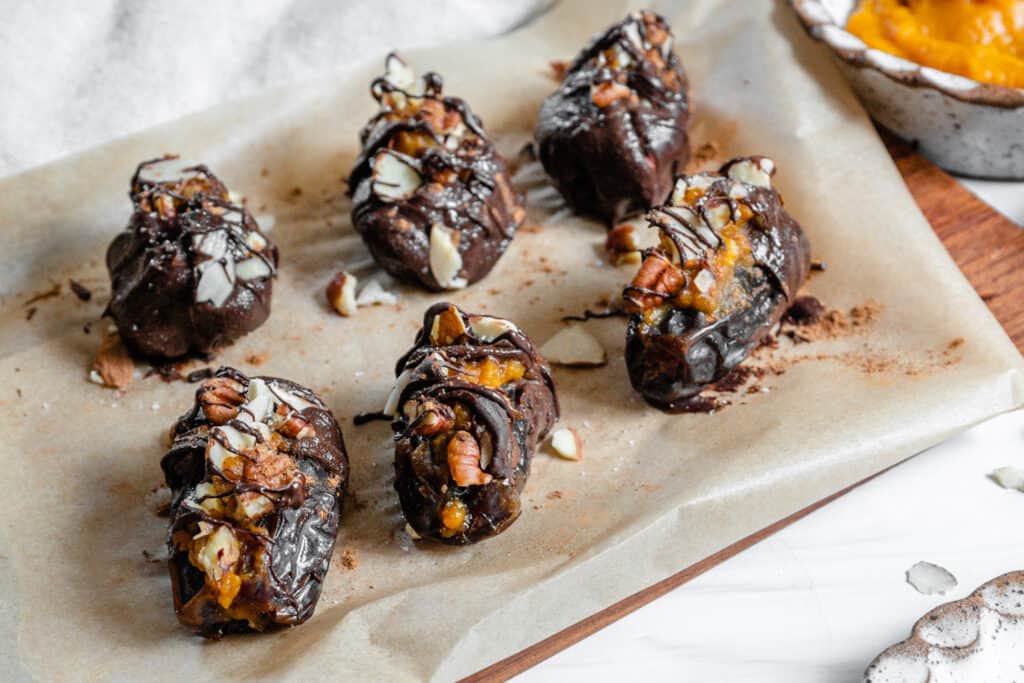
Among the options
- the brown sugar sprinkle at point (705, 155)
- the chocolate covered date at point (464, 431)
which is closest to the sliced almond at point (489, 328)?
the chocolate covered date at point (464, 431)

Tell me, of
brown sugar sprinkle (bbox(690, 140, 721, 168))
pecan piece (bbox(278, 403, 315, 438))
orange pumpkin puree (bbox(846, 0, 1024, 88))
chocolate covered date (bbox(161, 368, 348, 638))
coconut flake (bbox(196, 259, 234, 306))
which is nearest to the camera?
chocolate covered date (bbox(161, 368, 348, 638))

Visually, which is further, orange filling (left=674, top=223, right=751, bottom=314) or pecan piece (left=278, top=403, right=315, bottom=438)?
orange filling (left=674, top=223, right=751, bottom=314)

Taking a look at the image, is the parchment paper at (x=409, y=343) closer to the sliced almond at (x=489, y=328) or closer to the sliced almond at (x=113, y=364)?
the sliced almond at (x=113, y=364)

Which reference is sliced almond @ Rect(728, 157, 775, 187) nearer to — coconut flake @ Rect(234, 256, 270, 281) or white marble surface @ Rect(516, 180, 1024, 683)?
white marble surface @ Rect(516, 180, 1024, 683)

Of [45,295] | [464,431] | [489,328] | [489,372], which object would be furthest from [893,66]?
[45,295]

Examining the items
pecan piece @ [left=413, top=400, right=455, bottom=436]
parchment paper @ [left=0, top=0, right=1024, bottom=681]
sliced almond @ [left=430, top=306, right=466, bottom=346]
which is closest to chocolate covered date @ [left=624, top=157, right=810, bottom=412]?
parchment paper @ [left=0, top=0, right=1024, bottom=681]

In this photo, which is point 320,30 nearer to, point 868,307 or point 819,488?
point 868,307

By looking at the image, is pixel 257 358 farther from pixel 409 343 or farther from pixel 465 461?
pixel 465 461
